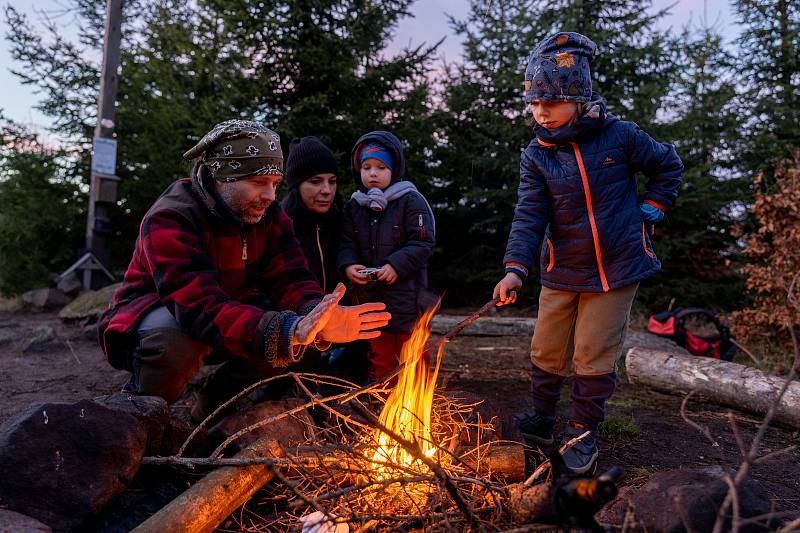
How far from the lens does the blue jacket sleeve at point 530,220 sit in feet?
10.3

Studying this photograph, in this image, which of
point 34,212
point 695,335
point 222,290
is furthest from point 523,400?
point 34,212

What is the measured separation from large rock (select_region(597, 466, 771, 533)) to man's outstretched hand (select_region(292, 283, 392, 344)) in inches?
46.6

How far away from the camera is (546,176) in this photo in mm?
3164

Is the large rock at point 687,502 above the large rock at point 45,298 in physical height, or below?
above

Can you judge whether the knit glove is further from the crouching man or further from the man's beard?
the man's beard

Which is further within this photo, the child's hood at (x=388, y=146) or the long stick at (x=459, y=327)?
the child's hood at (x=388, y=146)

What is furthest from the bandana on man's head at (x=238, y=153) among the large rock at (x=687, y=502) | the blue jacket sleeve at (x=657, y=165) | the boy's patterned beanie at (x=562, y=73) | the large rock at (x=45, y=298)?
the large rock at (x=45, y=298)

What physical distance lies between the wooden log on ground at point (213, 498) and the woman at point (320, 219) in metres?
1.81

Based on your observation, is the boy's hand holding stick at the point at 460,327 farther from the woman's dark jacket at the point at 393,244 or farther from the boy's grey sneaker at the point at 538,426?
the woman's dark jacket at the point at 393,244

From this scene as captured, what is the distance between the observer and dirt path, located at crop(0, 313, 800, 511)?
2945 mm

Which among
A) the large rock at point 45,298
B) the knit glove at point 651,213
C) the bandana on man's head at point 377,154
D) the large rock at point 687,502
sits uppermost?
the bandana on man's head at point 377,154

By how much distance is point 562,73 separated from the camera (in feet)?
9.69

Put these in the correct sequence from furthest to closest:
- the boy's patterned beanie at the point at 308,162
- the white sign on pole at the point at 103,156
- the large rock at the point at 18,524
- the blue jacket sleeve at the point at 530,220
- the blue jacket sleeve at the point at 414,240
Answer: the white sign on pole at the point at 103,156
the boy's patterned beanie at the point at 308,162
the blue jacket sleeve at the point at 414,240
the blue jacket sleeve at the point at 530,220
the large rock at the point at 18,524

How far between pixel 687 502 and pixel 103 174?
9.41 metres
